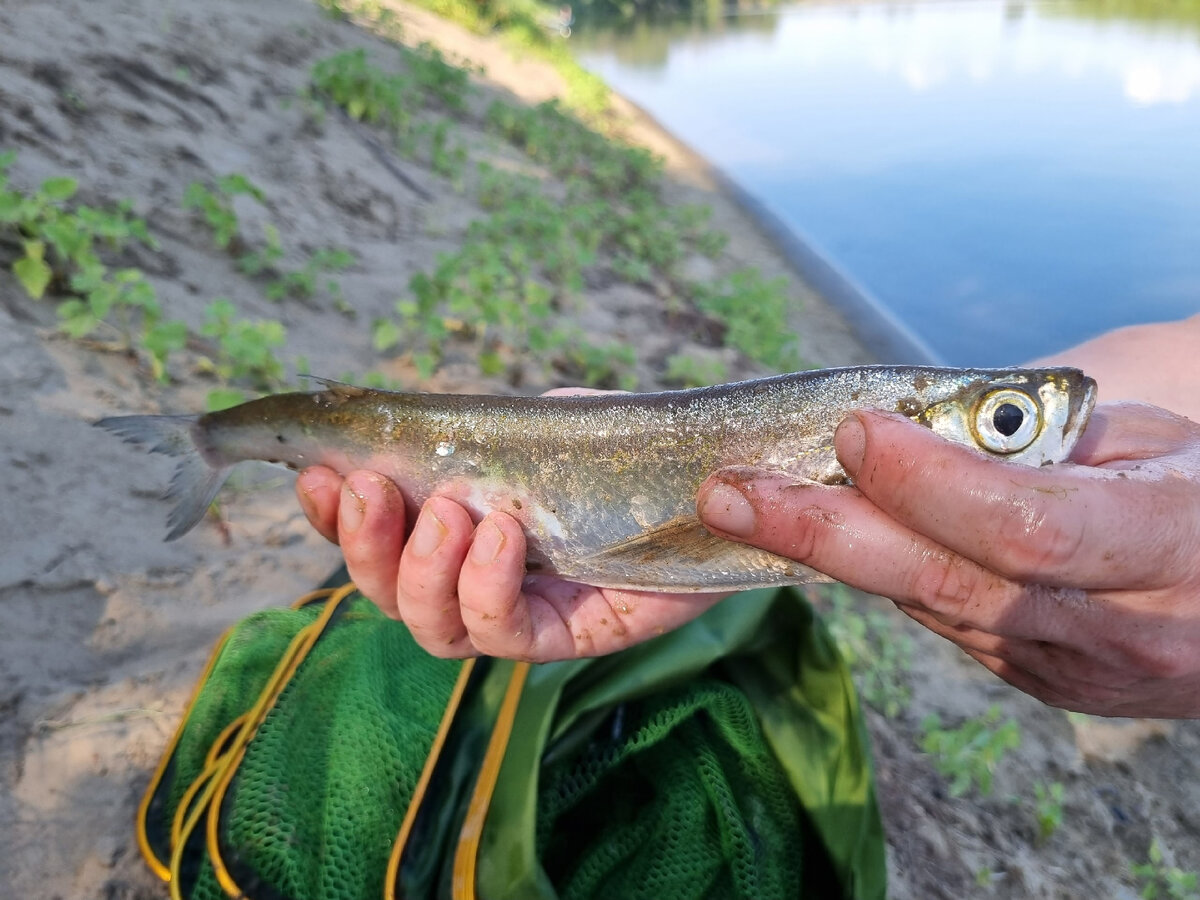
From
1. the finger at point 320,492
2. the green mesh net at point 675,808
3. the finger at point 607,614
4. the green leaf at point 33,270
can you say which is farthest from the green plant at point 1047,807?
the green leaf at point 33,270

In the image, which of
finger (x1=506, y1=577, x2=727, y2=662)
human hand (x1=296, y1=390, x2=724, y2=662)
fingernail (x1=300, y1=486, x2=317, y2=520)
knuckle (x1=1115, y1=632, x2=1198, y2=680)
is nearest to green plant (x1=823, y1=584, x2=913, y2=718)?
finger (x1=506, y1=577, x2=727, y2=662)

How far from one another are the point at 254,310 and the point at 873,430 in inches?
203

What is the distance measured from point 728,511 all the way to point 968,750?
2.62 m

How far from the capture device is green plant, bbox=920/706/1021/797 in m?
3.62

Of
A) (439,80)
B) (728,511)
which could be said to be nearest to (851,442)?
(728,511)

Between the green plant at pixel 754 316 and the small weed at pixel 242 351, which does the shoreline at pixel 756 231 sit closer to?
the green plant at pixel 754 316

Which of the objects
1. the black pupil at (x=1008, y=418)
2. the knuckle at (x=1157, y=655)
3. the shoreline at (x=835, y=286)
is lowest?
the shoreline at (x=835, y=286)

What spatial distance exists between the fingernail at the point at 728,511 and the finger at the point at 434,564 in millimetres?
858

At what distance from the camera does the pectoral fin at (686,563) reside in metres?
2.27

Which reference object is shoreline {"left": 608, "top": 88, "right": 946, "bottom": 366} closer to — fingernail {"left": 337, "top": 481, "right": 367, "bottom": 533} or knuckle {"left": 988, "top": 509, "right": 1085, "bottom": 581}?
knuckle {"left": 988, "top": 509, "right": 1085, "bottom": 581}

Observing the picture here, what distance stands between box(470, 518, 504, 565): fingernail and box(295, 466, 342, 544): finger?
0.56 m

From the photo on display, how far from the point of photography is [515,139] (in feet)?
47.2

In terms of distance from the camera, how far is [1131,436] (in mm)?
2197

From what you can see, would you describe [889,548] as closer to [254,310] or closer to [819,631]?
[819,631]
